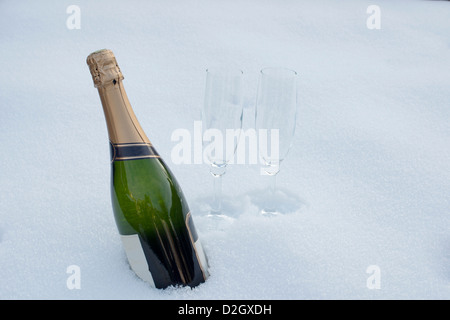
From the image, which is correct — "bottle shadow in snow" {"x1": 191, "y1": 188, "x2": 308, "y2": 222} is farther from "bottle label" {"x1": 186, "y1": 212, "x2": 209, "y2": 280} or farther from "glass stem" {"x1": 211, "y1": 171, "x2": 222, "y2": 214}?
"bottle label" {"x1": 186, "y1": 212, "x2": 209, "y2": 280}

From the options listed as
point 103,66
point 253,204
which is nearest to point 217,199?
point 253,204

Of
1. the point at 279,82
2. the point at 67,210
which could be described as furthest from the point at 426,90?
the point at 67,210

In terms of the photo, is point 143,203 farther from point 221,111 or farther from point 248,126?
point 248,126

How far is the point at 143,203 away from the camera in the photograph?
38.7 inches

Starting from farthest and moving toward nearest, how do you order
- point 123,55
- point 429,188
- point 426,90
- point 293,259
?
point 123,55 → point 426,90 → point 429,188 → point 293,259

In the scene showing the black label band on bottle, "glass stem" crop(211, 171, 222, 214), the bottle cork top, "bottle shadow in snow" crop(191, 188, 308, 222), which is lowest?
"bottle shadow in snow" crop(191, 188, 308, 222)

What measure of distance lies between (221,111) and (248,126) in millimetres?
537

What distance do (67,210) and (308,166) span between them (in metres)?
0.63

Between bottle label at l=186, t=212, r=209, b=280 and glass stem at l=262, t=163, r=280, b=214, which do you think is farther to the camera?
glass stem at l=262, t=163, r=280, b=214

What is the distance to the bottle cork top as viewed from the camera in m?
0.80

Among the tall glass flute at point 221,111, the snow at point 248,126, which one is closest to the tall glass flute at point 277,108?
the tall glass flute at point 221,111

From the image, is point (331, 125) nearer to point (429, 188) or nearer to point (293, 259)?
point (429, 188)

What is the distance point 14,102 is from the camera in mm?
1503

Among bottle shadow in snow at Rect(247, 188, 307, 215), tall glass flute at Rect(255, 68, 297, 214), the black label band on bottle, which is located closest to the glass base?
bottle shadow in snow at Rect(247, 188, 307, 215)
